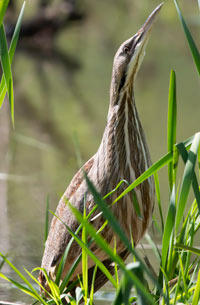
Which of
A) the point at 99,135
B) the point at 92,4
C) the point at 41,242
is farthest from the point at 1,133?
the point at 92,4

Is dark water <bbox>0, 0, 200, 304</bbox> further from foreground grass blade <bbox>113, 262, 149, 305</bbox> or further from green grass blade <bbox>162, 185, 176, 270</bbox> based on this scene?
foreground grass blade <bbox>113, 262, 149, 305</bbox>

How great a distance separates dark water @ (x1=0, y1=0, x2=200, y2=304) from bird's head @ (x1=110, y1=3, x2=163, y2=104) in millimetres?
184

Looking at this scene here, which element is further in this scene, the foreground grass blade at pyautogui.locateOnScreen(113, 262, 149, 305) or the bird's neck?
the bird's neck

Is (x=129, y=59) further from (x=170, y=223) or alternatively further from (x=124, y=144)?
(x=170, y=223)

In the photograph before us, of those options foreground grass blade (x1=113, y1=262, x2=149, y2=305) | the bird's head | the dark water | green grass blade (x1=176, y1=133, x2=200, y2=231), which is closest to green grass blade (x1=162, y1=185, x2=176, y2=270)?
green grass blade (x1=176, y1=133, x2=200, y2=231)

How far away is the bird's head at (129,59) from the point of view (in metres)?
2.19

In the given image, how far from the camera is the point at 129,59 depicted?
220cm

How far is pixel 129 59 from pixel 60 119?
463 centimetres

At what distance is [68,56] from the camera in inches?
508

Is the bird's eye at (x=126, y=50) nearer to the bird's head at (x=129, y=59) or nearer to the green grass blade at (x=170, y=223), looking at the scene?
the bird's head at (x=129, y=59)

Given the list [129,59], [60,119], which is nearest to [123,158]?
[129,59]

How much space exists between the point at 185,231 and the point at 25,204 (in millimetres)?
2123

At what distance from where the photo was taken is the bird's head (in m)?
2.19

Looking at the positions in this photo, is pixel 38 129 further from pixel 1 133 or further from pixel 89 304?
pixel 89 304
